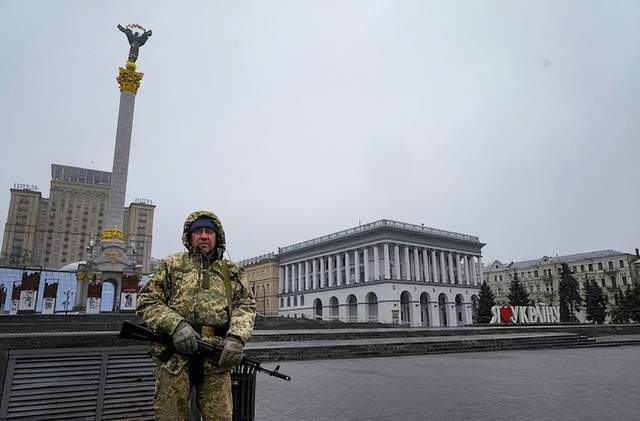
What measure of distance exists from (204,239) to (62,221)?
129581mm

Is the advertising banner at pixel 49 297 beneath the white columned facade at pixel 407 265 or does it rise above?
beneath

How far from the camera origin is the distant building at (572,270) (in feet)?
241

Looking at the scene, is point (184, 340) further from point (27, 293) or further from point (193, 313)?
point (27, 293)

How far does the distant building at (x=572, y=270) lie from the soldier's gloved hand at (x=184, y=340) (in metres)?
76.7

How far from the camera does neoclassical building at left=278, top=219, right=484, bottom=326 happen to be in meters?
60.5

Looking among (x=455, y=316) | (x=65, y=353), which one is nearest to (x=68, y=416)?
(x=65, y=353)

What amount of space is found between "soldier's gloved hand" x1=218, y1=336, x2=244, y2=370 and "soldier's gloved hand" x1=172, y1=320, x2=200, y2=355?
0.20m

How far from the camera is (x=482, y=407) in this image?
6.04 m

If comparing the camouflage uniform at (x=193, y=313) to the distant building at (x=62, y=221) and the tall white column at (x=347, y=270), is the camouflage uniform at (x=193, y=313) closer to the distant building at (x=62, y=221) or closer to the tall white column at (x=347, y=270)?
the tall white column at (x=347, y=270)

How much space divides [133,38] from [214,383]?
5105 cm

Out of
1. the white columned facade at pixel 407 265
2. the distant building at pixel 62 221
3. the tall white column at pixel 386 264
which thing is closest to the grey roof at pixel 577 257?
the white columned facade at pixel 407 265

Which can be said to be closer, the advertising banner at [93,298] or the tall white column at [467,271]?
the advertising banner at [93,298]

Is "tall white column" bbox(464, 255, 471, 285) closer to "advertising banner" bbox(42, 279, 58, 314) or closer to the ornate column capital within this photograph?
the ornate column capital

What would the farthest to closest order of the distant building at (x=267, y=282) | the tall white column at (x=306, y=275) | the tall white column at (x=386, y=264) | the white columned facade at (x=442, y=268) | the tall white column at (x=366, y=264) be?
the distant building at (x=267, y=282) < the tall white column at (x=306, y=275) < the white columned facade at (x=442, y=268) < the tall white column at (x=366, y=264) < the tall white column at (x=386, y=264)
